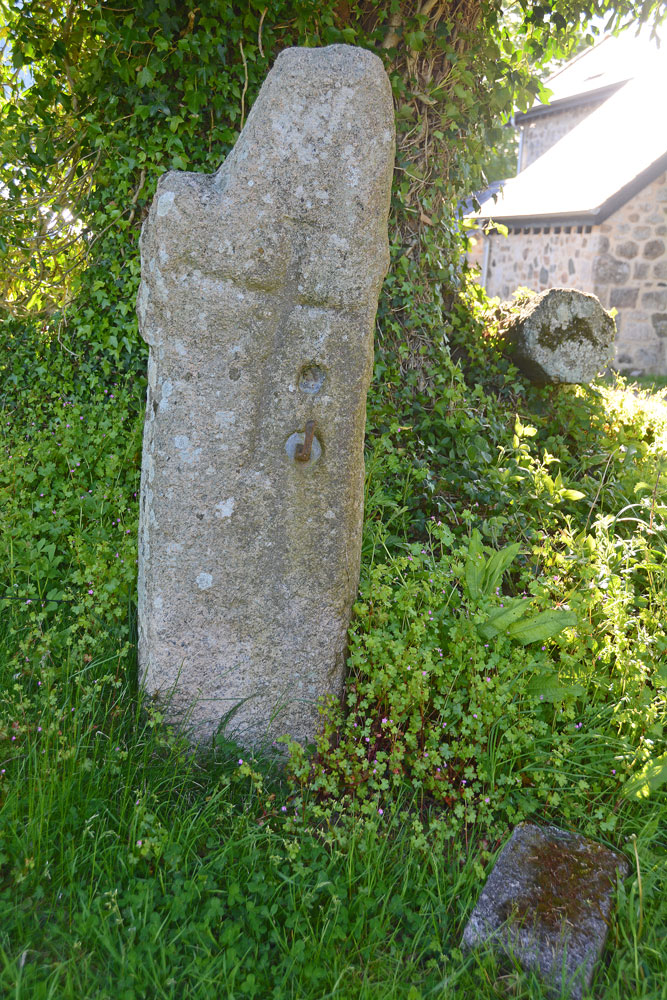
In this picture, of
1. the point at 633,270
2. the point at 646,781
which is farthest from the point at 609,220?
the point at 646,781

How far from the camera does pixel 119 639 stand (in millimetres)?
2688

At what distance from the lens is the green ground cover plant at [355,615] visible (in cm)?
197

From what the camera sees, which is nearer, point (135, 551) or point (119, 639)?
point (119, 639)

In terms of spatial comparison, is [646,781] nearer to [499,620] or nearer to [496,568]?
[499,620]

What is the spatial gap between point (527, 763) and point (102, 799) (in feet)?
4.52

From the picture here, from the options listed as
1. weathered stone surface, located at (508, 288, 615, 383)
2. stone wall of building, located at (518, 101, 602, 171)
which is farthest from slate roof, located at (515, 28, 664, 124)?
weathered stone surface, located at (508, 288, 615, 383)

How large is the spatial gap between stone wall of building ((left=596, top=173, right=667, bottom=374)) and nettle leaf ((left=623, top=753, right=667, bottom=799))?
9960 millimetres

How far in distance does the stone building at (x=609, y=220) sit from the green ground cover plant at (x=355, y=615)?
206 inches

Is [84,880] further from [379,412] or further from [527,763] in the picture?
[379,412]

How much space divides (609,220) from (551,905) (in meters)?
11.1

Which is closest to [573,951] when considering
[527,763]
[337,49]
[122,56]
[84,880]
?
[527,763]

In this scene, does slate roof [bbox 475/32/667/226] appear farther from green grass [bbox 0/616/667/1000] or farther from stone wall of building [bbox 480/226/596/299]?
green grass [bbox 0/616/667/1000]

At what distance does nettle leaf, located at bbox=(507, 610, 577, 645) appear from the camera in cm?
277

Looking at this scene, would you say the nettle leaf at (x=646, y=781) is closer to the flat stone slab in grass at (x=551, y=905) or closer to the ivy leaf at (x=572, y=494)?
the flat stone slab in grass at (x=551, y=905)
